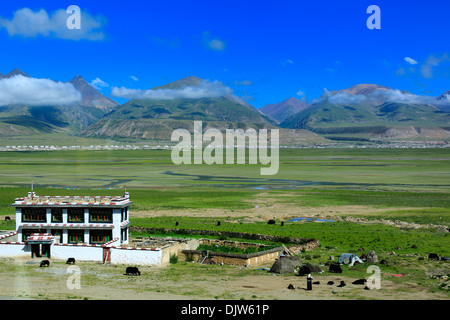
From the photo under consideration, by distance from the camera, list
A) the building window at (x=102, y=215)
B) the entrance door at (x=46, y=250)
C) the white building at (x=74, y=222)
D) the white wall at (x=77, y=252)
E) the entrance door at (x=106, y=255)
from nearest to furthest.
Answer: the entrance door at (x=106, y=255) < the white wall at (x=77, y=252) < the entrance door at (x=46, y=250) < the white building at (x=74, y=222) < the building window at (x=102, y=215)

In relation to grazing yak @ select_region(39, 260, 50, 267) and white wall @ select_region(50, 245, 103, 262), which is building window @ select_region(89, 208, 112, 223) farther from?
grazing yak @ select_region(39, 260, 50, 267)

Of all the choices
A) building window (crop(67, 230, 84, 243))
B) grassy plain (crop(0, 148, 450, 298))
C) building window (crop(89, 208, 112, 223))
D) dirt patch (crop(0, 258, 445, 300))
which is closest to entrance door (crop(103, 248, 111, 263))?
dirt patch (crop(0, 258, 445, 300))

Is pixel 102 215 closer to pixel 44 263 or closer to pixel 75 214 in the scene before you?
pixel 75 214

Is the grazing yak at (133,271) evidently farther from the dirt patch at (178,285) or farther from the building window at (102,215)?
the building window at (102,215)

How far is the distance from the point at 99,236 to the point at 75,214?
296cm

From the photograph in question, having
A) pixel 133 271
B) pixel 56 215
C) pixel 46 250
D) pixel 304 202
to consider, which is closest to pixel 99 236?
pixel 56 215

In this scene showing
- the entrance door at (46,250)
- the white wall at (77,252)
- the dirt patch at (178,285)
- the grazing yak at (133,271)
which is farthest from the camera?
the entrance door at (46,250)

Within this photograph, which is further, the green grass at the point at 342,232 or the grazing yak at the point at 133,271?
the green grass at the point at 342,232

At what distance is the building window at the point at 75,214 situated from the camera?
45.5 m

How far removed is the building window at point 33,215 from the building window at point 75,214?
2478mm

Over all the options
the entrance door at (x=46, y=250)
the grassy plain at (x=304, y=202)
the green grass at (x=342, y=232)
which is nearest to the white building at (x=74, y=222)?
the entrance door at (x=46, y=250)

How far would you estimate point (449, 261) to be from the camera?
1615 inches

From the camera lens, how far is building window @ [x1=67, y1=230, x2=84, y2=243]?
45.2 meters

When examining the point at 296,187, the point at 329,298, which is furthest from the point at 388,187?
the point at 329,298
